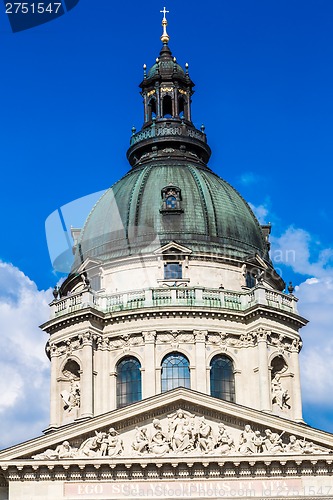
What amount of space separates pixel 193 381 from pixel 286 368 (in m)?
6.31

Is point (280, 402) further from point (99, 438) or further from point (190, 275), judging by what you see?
point (99, 438)

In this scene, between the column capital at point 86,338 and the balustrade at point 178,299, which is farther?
the balustrade at point 178,299

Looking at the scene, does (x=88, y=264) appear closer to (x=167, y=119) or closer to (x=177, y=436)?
(x=167, y=119)

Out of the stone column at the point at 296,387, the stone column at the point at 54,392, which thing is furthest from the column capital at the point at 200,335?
the stone column at the point at 54,392

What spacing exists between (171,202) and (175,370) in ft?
37.6

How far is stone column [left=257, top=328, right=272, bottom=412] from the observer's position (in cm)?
6969

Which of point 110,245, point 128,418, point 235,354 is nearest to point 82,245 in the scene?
point 110,245

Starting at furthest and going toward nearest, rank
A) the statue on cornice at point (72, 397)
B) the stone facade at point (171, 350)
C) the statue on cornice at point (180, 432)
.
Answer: the statue on cornice at point (72, 397), the statue on cornice at point (180, 432), the stone facade at point (171, 350)

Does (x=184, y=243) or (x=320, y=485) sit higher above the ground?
(x=184, y=243)

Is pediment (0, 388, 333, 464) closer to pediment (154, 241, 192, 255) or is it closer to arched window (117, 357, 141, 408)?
arched window (117, 357, 141, 408)

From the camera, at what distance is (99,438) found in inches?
2163

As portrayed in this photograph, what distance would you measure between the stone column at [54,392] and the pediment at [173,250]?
27.8ft

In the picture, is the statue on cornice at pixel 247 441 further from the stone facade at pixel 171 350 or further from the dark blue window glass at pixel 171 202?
the dark blue window glass at pixel 171 202

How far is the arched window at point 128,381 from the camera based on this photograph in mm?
70375
